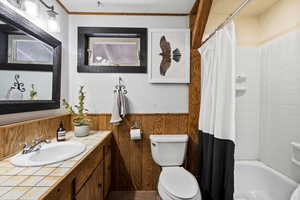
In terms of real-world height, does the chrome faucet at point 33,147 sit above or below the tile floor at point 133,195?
above

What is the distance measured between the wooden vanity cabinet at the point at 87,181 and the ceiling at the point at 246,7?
214 centimetres

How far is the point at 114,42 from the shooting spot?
Result: 2104mm

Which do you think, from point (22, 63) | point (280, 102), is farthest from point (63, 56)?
point (280, 102)

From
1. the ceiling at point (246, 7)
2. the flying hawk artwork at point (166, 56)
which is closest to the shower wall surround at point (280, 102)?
the ceiling at point (246, 7)

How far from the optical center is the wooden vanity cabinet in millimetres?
844

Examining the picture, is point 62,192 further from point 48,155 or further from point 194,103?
point 194,103

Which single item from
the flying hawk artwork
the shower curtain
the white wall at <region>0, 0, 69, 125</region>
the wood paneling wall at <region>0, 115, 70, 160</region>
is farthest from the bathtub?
the white wall at <region>0, 0, 69, 125</region>

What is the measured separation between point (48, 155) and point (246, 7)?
266cm

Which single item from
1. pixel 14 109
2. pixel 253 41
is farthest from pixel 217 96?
→ pixel 14 109

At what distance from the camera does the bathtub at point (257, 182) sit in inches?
63.8

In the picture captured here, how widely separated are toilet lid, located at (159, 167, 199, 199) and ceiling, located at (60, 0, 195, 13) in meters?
1.93

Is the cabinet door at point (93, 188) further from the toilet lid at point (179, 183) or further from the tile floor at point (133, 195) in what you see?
the toilet lid at point (179, 183)

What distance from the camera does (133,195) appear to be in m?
1.97

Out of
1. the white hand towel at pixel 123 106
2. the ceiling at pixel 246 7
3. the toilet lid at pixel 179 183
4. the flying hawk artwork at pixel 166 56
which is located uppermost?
the ceiling at pixel 246 7
